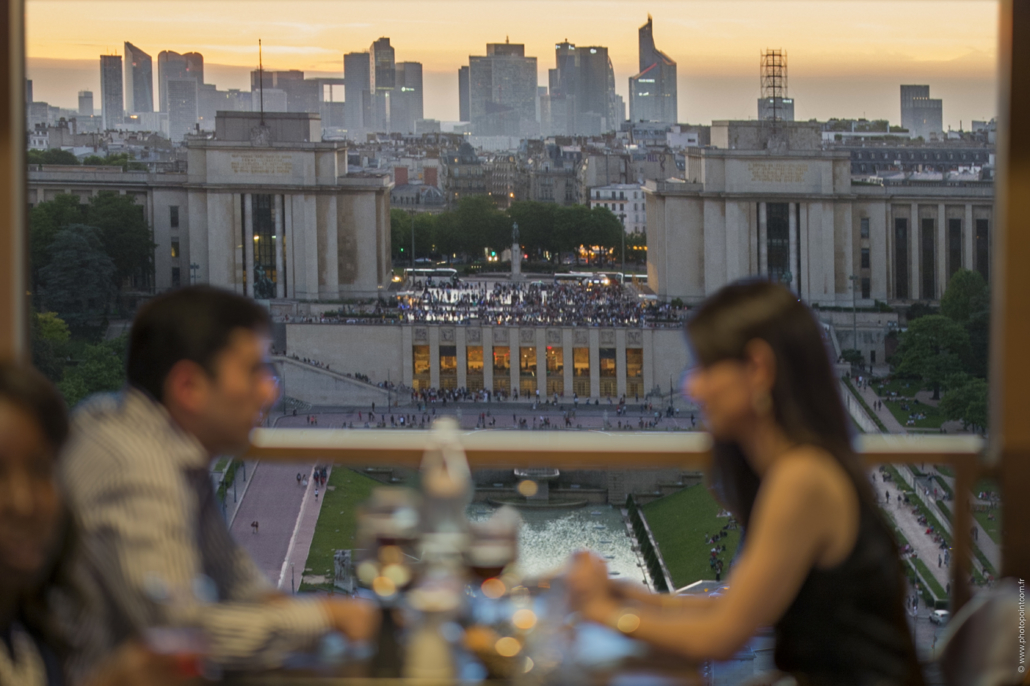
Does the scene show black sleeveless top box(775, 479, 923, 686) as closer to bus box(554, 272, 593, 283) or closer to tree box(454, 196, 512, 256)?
bus box(554, 272, 593, 283)

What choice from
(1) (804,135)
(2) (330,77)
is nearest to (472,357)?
(1) (804,135)

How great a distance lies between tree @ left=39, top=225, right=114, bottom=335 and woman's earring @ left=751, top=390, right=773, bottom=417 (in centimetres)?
2759

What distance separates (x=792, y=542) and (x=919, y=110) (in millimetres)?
71695

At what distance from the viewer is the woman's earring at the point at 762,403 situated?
1556mm

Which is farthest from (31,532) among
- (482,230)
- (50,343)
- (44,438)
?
(482,230)

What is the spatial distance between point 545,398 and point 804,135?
9.35 metres

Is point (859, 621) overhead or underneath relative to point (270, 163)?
underneath

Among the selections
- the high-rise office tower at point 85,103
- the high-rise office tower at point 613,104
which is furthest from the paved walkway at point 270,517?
the high-rise office tower at point 613,104

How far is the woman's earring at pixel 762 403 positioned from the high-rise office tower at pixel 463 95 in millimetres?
106555

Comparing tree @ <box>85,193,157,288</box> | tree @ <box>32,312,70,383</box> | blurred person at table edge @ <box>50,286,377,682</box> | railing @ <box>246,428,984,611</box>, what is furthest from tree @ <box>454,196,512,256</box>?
blurred person at table edge @ <box>50,286,377,682</box>

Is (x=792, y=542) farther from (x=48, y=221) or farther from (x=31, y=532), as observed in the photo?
(x=48, y=221)

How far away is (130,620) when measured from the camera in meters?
1.40

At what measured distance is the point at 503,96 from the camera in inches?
4144

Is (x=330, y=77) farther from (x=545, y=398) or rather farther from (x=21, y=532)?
(x=21, y=532)
